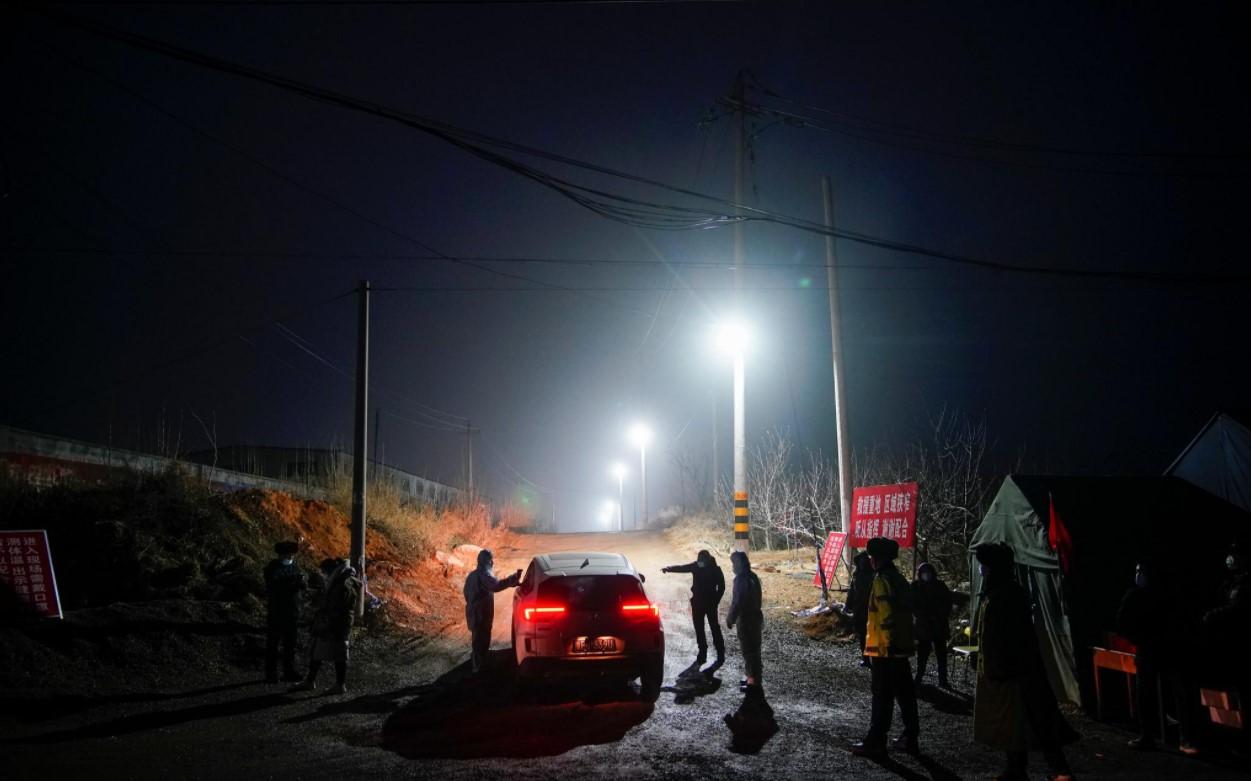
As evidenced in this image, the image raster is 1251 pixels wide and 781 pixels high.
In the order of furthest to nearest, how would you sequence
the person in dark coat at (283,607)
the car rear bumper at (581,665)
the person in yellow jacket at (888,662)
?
1. the person in dark coat at (283,607)
2. the car rear bumper at (581,665)
3. the person in yellow jacket at (888,662)

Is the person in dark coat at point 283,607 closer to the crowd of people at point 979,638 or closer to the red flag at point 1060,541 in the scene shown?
the crowd of people at point 979,638

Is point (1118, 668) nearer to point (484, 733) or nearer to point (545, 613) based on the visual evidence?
point (545, 613)

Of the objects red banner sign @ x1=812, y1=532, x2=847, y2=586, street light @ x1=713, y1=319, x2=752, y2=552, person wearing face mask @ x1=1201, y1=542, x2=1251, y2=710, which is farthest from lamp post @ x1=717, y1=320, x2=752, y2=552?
person wearing face mask @ x1=1201, y1=542, x2=1251, y2=710

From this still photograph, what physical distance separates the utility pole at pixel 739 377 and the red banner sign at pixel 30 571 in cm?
1353

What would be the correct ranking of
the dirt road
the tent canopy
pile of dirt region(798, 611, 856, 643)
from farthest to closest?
pile of dirt region(798, 611, 856, 643) → the tent canopy → the dirt road

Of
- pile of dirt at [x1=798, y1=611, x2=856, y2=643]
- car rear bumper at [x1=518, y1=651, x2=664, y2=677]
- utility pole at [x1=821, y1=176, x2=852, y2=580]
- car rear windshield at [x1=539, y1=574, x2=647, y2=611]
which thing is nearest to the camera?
car rear bumper at [x1=518, y1=651, x2=664, y2=677]

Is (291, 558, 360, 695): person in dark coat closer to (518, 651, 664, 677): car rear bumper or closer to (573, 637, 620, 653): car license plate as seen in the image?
(518, 651, 664, 677): car rear bumper

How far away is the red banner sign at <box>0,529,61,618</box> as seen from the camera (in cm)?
1271

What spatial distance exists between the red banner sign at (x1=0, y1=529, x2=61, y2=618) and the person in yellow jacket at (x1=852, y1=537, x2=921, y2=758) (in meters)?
12.6

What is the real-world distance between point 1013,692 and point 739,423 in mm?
13930

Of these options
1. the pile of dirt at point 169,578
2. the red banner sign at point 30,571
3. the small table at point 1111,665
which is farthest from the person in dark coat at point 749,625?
the red banner sign at point 30,571

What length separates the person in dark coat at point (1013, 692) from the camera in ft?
19.7

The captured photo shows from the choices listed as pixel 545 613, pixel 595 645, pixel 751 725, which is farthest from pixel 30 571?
pixel 751 725

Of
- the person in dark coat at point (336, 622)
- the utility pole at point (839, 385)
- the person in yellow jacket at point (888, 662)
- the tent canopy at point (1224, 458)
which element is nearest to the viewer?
the person in yellow jacket at point (888, 662)
